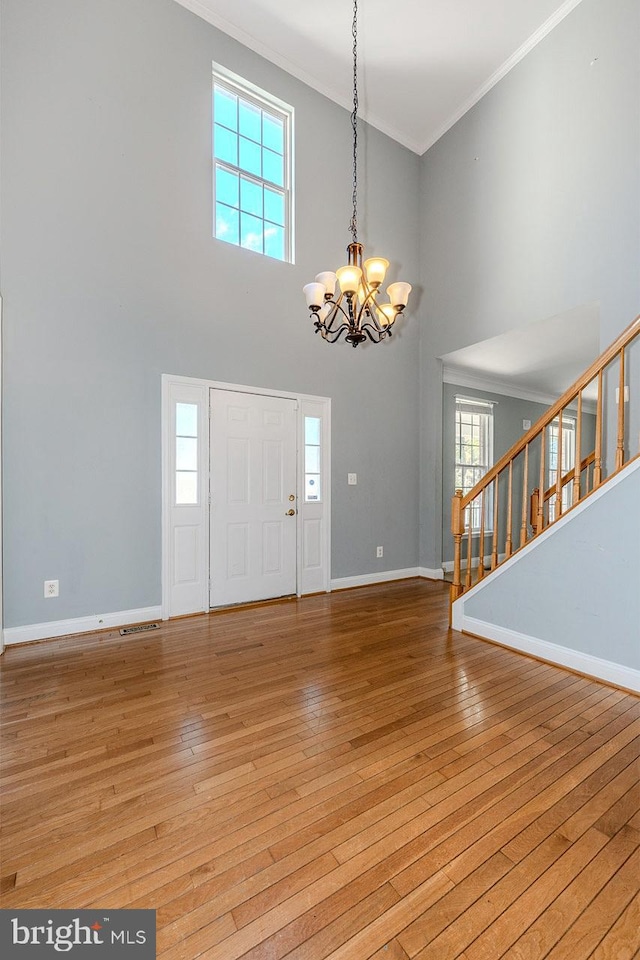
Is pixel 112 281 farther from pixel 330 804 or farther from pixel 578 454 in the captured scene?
pixel 330 804

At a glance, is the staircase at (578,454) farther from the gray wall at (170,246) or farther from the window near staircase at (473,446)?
the window near staircase at (473,446)

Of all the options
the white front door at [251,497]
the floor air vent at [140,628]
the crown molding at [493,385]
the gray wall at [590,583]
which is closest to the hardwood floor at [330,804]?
the gray wall at [590,583]

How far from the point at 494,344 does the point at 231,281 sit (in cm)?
296

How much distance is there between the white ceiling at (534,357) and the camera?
171 inches

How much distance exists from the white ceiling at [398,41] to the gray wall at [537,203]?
0.20 meters

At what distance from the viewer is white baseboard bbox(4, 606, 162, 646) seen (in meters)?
3.17

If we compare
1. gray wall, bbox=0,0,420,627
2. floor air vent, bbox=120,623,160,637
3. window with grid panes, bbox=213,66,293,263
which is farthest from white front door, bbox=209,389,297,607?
window with grid panes, bbox=213,66,293,263

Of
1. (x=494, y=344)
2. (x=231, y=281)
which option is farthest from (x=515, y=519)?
(x=231, y=281)

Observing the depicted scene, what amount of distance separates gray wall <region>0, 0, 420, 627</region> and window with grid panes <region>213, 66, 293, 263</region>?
135 millimetres

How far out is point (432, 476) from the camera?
17.9 feet

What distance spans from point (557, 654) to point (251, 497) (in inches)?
112

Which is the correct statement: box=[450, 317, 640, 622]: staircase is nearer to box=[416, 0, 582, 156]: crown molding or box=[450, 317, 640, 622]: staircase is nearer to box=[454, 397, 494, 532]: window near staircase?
box=[454, 397, 494, 532]: window near staircase

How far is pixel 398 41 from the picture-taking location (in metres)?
4.24

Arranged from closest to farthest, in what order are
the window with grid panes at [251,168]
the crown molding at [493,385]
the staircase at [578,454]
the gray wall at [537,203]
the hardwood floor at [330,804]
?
1. the hardwood floor at [330,804]
2. the staircase at [578,454]
3. the gray wall at [537,203]
4. the window with grid panes at [251,168]
5. the crown molding at [493,385]
